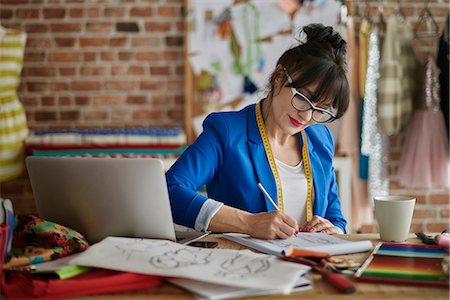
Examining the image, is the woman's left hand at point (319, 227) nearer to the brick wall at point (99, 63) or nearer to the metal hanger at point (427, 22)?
the brick wall at point (99, 63)

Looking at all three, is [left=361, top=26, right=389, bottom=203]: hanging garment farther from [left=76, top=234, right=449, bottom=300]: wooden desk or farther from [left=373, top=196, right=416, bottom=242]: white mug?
[left=76, top=234, right=449, bottom=300]: wooden desk

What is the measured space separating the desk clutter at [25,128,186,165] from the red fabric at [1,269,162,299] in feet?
7.82

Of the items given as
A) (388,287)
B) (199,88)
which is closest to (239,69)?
(199,88)

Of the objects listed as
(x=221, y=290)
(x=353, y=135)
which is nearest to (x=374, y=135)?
(x=353, y=135)

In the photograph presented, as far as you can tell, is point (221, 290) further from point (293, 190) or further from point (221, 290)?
point (293, 190)

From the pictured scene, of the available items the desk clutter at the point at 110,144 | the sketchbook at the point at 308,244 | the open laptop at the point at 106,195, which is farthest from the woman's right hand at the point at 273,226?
the desk clutter at the point at 110,144

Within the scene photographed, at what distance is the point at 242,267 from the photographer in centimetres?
128

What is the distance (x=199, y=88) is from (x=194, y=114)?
16cm

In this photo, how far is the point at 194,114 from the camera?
156 inches

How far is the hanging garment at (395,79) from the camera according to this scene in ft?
12.4

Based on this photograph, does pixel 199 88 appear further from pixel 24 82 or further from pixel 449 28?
pixel 449 28

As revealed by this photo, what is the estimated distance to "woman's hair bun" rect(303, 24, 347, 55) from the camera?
2.02 metres

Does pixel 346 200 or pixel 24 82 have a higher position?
pixel 24 82

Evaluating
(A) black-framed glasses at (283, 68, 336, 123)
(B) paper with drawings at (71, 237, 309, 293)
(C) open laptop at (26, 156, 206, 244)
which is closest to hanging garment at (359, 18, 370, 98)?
(A) black-framed glasses at (283, 68, 336, 123)
